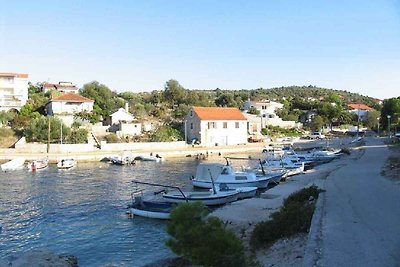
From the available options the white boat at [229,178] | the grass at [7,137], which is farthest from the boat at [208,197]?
the grass at [7,137]

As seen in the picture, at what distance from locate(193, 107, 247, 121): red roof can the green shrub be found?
226 feet

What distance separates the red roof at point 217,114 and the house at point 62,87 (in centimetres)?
3733

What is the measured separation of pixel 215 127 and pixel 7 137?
34.8m

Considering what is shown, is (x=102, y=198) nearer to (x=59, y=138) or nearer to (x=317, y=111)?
(x=59, y=138)

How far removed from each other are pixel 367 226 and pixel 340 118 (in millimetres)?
109004

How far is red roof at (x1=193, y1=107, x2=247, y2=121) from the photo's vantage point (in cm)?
7988

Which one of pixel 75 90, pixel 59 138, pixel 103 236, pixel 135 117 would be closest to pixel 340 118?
pixel 135 117

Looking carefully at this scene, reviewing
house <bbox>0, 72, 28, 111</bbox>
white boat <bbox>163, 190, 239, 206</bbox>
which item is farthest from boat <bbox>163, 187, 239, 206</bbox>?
house <bbox>0, 72, 28, 111</bbox>

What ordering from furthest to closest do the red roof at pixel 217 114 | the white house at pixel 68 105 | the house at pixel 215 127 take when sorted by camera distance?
the red roof at pixel 217 114 < the house at pixel 215 127 < the white house at pixel 68 105

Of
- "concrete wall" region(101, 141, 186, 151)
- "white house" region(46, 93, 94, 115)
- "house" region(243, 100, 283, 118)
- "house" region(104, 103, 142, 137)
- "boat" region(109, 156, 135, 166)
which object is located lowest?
"boat" region(109, 156, 135, 166)

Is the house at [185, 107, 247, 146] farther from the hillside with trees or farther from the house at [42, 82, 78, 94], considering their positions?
the house at [42, 82, 78, 94]

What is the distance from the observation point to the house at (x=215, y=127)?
259 ft

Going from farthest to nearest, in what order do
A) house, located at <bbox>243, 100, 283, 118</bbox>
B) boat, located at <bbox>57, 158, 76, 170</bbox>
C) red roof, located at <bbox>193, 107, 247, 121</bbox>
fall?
house, located at <bbox>243, 100, 283, 118</bbox>, red roof, located at <bbox>193, 107, 247, 121</bbox>, boat, located at <bbox>57, 158, 76, 170</bbox>

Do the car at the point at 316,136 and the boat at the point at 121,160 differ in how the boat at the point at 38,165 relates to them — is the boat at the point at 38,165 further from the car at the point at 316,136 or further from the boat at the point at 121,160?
the car at the point at 316,136
